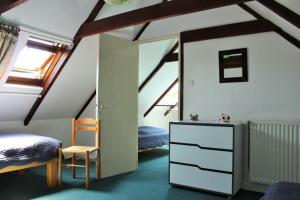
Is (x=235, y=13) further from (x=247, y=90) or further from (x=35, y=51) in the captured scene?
(x=35, y=51)

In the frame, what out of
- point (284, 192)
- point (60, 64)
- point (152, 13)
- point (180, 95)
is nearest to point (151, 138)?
point (180, 95)

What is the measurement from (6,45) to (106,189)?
1.99 m

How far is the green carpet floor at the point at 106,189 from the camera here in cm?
294

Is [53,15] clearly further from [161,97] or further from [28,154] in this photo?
[161,97]

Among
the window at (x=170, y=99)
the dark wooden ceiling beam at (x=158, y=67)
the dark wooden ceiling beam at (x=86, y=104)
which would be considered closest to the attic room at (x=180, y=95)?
the dark wooden ceiling beam at (x=86, y=104)

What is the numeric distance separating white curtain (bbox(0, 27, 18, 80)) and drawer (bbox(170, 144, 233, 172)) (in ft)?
7.24

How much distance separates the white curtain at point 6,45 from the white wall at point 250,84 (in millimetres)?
2165

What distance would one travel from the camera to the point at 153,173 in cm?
395

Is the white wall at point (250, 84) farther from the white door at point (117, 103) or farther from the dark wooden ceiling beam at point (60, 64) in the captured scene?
the dark wooden ceiling beam at point (60, 64)

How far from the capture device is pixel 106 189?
319 centimetres

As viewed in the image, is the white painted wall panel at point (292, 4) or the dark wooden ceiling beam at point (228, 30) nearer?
the white painted wall panel at point (292, 4)

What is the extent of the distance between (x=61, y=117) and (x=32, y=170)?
1.13m

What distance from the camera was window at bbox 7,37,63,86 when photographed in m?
3.59

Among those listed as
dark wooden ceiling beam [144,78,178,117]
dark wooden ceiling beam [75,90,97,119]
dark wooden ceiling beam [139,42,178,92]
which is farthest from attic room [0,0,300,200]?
dark wooden ceiling beam [144,78,178,117]
